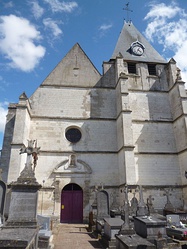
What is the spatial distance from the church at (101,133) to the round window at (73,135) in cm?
6

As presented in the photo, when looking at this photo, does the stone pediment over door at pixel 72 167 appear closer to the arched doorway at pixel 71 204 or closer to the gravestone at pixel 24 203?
the arched doorway at pixel 71 204

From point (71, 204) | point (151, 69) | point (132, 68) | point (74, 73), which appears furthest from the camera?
point (151, 69)

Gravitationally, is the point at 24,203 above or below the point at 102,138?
below

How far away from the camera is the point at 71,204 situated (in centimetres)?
1160

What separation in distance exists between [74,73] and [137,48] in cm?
605

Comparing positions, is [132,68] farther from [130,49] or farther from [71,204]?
[71,204]

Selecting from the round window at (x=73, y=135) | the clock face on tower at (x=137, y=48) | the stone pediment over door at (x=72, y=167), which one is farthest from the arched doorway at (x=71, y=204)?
the clock face on tower at (x=137, y=48)

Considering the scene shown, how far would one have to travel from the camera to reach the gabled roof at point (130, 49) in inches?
631

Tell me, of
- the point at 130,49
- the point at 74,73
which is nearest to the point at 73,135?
the point at 74,73

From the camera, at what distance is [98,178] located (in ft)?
39.3

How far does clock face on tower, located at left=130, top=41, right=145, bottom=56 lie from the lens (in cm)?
1645

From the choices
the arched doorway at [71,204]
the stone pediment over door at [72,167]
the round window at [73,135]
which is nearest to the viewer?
the arched doorway at [71,204]

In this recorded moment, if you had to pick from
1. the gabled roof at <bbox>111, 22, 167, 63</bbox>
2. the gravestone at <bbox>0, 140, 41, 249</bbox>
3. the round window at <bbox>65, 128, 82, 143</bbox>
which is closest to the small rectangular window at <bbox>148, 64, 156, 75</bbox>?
the gabled roof at <bbox>111, 22, 167, 63</bbox>

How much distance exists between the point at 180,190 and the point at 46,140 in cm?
867
